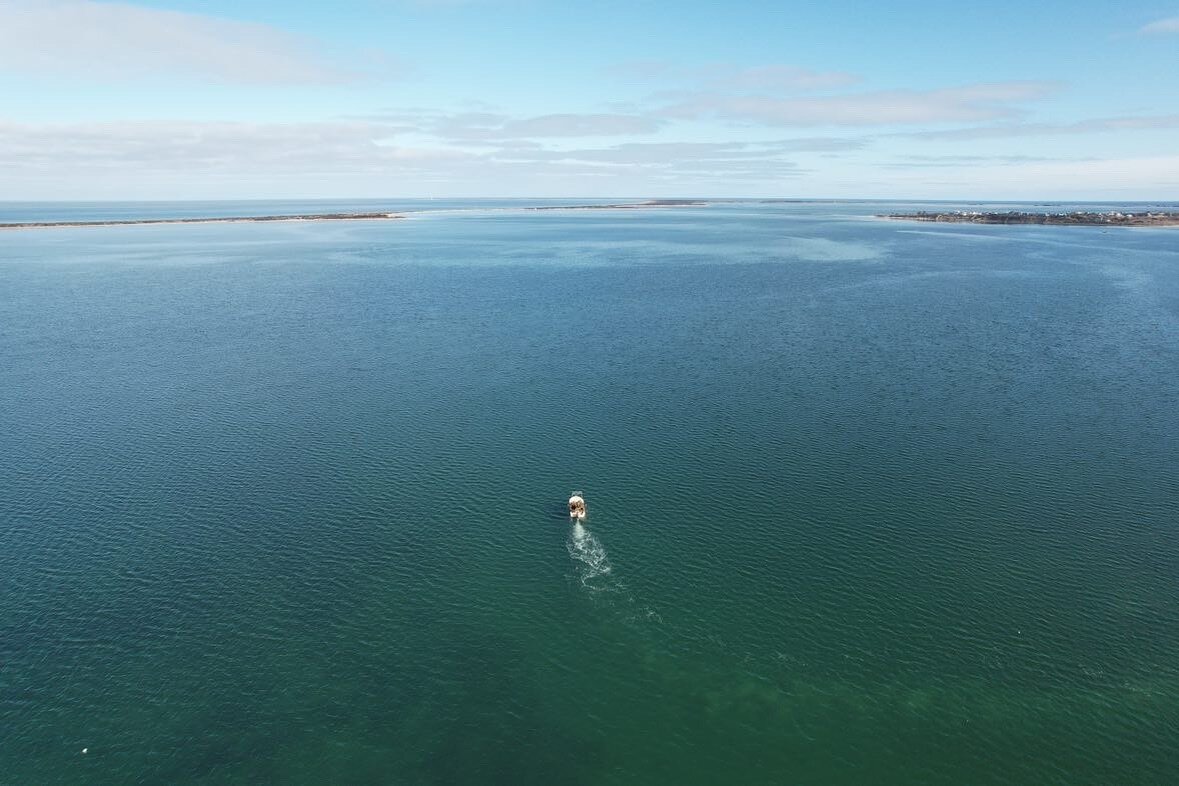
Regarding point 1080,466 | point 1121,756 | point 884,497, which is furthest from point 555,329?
point 1121,756

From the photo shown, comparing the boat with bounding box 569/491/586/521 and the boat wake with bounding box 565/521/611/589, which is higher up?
the boat with bounding box 569/491/586/521

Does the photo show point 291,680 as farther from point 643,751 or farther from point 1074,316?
point 1074,316

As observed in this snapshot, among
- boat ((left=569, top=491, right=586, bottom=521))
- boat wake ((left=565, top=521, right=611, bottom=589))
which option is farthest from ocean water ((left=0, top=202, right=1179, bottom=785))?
boat ((left=569, top=491, right=586, bottom=521))

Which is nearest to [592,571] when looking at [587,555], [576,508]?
[587,555]

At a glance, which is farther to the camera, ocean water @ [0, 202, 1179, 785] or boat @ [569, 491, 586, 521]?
boat @ [569, 491, 586, 521]

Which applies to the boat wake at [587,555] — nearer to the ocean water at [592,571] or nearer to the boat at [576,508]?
the ocean water at [592,571]

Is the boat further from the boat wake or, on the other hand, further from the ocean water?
the ocean water
